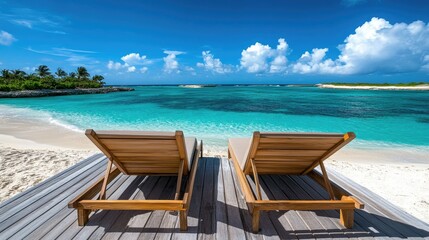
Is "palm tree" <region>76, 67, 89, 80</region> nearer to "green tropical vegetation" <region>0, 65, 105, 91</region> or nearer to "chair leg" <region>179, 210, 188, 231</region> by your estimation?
"green tropical vegetation" <region>0, 65, 105, 91</region>

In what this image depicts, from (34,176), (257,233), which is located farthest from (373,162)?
(34,176)

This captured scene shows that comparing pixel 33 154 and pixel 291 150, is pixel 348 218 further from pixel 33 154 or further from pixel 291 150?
pixel 33 154

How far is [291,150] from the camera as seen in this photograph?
2305 millimetres

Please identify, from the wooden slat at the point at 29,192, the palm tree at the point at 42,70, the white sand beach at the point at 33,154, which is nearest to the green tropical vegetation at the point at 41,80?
the palm tree at the point at 42,70

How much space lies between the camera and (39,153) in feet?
17.5

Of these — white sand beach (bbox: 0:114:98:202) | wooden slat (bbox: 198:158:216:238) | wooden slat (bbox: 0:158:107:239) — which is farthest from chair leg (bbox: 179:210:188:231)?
white sand beach (bbox: 0:114:98:202)

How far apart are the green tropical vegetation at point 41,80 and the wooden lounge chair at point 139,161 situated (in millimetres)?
39022

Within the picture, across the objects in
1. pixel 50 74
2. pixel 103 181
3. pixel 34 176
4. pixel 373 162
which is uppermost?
pixel 50 74

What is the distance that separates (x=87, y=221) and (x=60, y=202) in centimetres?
64

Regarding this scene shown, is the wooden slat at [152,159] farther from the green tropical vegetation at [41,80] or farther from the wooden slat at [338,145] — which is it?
the green tropical vegetation at [41,80]

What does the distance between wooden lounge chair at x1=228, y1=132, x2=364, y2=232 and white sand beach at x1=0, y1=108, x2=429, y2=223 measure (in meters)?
1.90

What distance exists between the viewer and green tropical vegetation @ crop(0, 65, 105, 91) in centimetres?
3272

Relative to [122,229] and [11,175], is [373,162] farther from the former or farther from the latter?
[11,175]

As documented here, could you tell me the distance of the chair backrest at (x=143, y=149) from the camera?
6.61 ft
